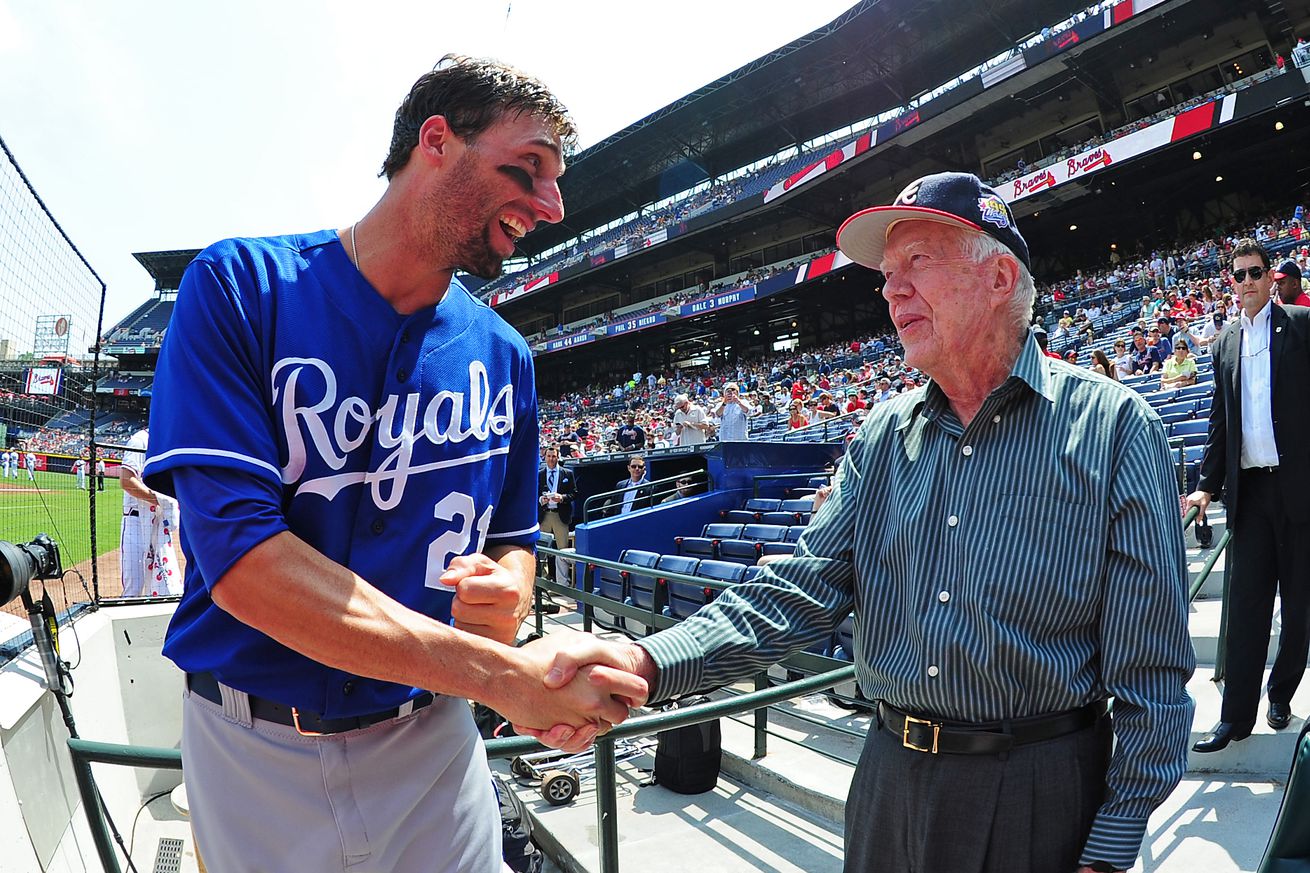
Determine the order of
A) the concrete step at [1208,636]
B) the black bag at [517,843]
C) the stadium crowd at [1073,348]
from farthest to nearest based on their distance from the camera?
1. the stadium crowd at [1073,348]
2. the concrete step at [1208,636]
3. the black bag at [517,843]

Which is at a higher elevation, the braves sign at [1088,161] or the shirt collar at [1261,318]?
the braves sign at [1088,161]

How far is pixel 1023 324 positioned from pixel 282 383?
4.58 ft

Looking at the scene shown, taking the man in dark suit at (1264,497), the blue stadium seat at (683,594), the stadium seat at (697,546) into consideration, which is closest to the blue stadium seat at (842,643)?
the blue stadium seat at (683,594)

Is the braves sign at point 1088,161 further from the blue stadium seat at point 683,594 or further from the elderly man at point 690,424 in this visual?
the blue stadium seat at point 683,594

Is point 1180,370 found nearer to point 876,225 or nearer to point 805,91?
point 876,225

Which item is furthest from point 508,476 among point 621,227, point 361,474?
point 621,227

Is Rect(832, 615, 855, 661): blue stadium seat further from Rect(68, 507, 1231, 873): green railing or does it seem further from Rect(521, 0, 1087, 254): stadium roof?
Rect(521, 0, 1087, 254): stadium roof

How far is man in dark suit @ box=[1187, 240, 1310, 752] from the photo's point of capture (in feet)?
10.3

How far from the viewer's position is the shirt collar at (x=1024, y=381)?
147cm

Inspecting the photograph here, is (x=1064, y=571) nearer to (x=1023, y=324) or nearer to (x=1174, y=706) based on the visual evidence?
(x=1174, y=706)

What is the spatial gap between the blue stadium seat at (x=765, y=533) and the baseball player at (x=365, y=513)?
8.52 meters

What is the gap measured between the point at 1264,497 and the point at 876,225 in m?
2.61

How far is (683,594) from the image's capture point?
28.7 feet

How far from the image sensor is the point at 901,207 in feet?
5.31
